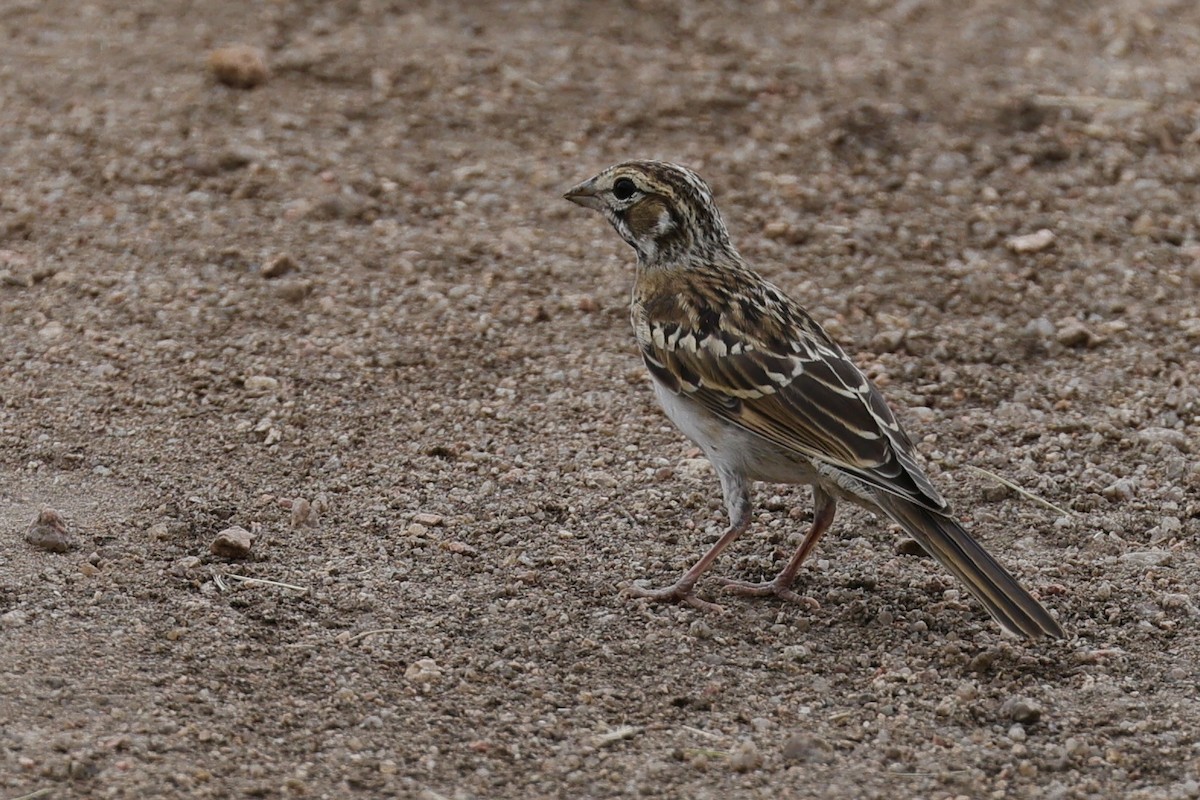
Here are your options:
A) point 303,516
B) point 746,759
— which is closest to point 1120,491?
point 746,759

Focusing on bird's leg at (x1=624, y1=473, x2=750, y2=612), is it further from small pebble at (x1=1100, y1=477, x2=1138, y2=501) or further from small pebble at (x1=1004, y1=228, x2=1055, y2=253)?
small pebble at (x1=1004, y1=228, x2=1055, y2=253)

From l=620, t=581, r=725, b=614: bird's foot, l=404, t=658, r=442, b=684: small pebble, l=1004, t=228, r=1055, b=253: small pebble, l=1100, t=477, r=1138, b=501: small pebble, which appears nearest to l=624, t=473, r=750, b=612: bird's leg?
l=620, t=581, r=725, b=614: bird's foot

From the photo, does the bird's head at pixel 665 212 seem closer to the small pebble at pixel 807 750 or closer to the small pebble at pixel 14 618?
the small pebble at pixel 807 750

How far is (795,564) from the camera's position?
5.85 m

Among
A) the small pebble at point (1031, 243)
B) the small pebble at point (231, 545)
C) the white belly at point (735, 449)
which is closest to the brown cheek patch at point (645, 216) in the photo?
the white belly at point (735, 449)

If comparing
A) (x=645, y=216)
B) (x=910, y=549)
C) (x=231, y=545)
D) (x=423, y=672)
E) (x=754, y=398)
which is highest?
(x=645, y=216)

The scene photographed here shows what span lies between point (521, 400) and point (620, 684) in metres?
2.18

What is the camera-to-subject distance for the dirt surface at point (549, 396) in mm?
4895

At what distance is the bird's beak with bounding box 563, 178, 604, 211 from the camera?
22.0ft

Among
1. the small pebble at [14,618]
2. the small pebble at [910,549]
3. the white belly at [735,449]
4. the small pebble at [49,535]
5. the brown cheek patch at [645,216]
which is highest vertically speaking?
the brown cheek patch at [645,216]

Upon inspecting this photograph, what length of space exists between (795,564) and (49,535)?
267 centimetres

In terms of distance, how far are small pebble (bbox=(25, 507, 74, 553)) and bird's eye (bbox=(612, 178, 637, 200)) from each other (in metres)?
2.52

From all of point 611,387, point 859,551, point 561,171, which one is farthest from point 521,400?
point 561,171

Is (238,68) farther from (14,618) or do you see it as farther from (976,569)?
(976,569)
